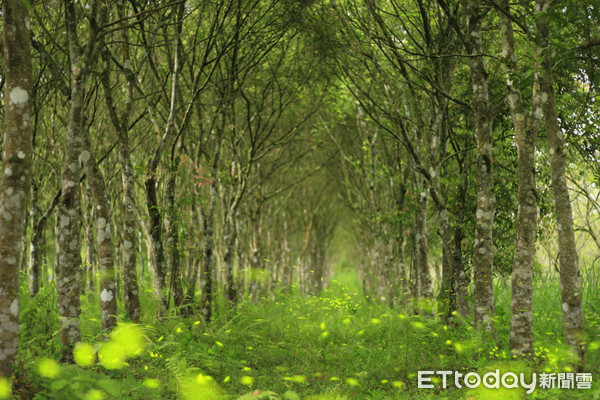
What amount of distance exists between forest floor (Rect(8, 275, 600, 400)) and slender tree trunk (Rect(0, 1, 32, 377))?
2.08 ft

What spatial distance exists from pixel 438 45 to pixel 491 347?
6.43 meters

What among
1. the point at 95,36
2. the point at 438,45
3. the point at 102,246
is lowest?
the point at 102,246

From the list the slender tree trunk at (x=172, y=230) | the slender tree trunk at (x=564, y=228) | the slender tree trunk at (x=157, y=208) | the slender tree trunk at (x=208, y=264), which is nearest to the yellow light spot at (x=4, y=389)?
the slender tree trunk at (x=157, y=208)

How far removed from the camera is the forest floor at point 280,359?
18.2ft

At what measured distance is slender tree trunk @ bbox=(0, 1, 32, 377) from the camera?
16.0ft

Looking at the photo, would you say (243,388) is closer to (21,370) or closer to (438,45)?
(21,370)

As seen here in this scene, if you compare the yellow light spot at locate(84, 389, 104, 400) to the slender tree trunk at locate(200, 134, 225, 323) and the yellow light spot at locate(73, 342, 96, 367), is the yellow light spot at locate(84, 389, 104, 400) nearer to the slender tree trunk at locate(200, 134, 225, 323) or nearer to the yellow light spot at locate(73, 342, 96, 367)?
the yellow light spot at locate(73, 342, 96, 367)

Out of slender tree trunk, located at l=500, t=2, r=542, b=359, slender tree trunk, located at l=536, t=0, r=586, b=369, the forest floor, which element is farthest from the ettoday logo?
slender tree trunk, located at l=500, t=2, r=542, b=359

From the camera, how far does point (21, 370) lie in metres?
5.39

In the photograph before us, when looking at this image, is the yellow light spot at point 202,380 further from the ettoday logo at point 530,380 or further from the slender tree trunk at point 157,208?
the ettoday logo at point 530,380

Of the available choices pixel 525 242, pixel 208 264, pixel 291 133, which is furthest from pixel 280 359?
pixel 291 133

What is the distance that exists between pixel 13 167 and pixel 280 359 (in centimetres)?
581

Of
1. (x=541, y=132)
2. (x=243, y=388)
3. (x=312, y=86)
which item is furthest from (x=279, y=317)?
(x=312, y=86)

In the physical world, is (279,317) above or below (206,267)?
below
